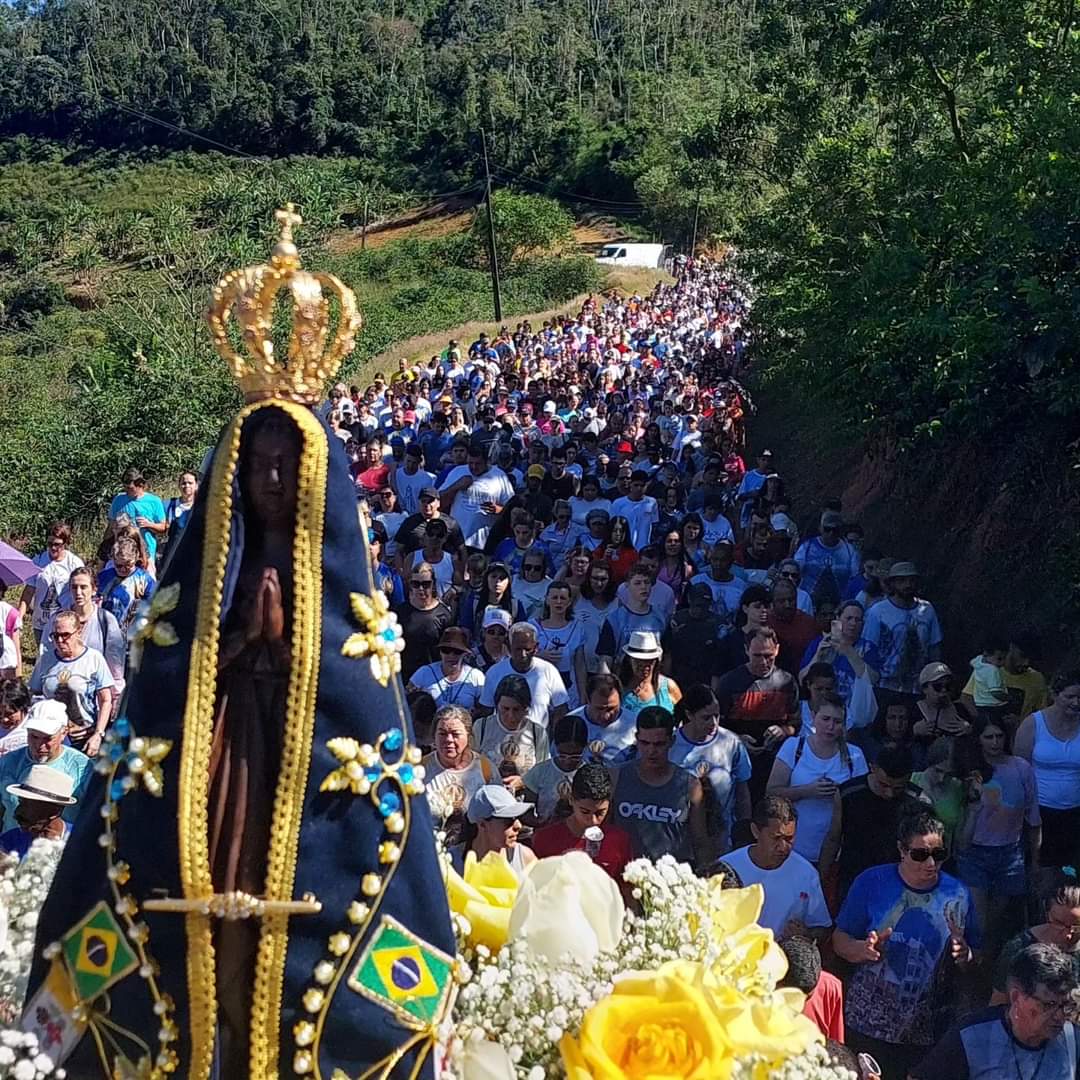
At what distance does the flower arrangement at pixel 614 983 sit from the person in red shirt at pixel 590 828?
7.09 feet

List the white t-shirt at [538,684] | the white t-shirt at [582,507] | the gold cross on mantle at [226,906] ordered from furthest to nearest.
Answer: the white t-shirt at [582,507]
the white t-shirt at [538,684]
the gold cross on mantle at [226,906]

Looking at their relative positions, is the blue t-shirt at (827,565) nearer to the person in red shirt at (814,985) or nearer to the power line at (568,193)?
the person in red shirt at (814,985)

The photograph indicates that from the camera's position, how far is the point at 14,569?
8.66m

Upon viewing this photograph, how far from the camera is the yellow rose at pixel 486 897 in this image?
284 centimetres

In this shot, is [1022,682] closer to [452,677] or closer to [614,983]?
[452,677]

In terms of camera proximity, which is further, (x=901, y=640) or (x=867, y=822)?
(x=901, y=640)

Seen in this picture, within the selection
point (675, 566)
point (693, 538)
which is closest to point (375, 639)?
point (675, 566)

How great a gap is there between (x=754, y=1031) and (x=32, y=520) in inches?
683

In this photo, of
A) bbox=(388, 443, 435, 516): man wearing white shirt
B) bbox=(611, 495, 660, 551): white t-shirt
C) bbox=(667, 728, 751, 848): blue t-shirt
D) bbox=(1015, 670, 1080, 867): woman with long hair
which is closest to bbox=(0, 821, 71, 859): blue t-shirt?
bbox=(667, 728, 751, 848): blue t-shirt

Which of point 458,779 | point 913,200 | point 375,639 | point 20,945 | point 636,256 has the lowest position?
point 636,256

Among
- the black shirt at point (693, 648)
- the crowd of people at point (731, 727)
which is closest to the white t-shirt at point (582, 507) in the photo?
the crowd of people at point (731, 727)

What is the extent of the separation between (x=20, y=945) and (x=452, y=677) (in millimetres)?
4499

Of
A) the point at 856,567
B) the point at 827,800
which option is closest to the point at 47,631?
the point at 827,800

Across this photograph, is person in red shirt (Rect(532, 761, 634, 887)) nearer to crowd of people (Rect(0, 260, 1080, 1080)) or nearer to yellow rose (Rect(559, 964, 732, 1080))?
crowd of people (Rect(0, 260, 1080, 1080))
